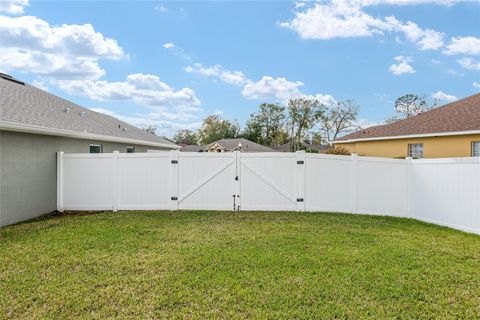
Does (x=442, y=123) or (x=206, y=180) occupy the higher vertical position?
(x=442, y=123)

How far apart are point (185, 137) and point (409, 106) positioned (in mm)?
49005

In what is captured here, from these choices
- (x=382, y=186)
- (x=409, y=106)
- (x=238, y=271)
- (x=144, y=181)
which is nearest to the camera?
(x=238, y=271)

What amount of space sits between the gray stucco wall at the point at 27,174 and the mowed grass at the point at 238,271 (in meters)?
1.30

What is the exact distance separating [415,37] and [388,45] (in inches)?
70.0

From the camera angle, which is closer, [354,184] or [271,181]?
[354,184]

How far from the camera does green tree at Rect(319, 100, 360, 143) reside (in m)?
50.5

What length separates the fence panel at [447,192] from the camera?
257 inches

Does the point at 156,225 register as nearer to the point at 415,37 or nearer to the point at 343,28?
the point at 343,28

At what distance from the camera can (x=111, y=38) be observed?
14422 mm

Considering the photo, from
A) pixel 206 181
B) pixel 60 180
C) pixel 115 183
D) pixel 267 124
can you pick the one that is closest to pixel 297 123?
pixel 267 124

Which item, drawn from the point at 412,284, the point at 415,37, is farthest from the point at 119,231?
the point at 415,37

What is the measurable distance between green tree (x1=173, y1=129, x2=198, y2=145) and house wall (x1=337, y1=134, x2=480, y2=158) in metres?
59.1

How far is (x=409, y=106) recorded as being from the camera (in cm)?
4316

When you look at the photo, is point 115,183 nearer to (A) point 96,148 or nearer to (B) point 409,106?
(A) point 96,148
